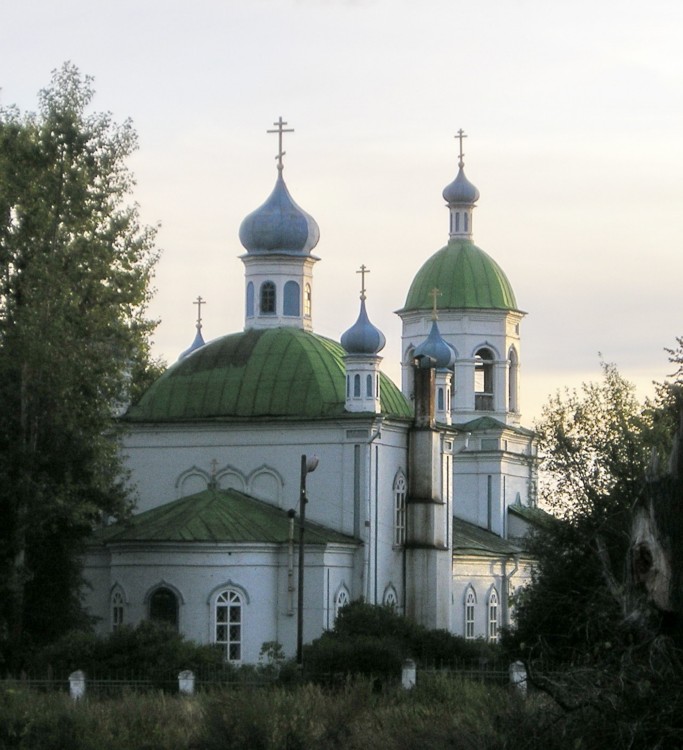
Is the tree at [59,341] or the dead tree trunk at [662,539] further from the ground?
the tree at [59,341]

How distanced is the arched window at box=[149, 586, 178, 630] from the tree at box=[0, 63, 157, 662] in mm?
3996

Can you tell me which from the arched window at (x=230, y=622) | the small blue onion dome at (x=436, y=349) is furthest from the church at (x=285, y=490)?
the small blue onion dome at (x=436, y=349)

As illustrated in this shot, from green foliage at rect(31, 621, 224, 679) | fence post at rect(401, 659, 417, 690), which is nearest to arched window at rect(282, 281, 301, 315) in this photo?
green foliage at rect(31, 621, 224, 679)

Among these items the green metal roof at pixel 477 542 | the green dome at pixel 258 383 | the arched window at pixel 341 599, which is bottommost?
the arched window at pixel 341 599

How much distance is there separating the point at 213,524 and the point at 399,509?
606cm

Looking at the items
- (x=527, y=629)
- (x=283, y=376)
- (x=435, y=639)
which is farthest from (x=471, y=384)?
(x=527, y=629)

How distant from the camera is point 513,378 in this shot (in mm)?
68750

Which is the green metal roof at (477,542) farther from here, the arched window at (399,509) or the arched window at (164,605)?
the arched window at (164,605)

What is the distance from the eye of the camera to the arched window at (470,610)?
176 ft

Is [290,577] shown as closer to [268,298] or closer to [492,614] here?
[268,298]

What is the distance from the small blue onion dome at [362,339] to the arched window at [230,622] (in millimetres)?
6971

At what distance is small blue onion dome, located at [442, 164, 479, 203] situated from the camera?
2756 inches

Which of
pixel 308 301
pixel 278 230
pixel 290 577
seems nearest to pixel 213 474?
pixel 290 577

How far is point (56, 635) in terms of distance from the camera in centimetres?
3941
